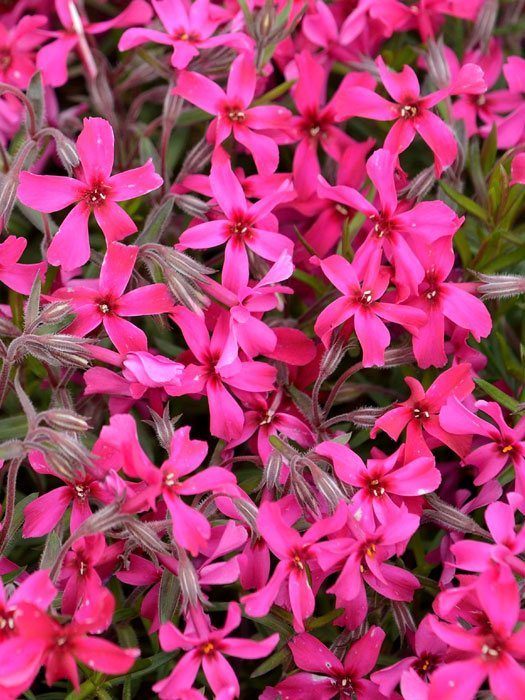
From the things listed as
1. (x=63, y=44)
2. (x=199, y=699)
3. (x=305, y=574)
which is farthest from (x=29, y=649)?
(x=63, y=44)

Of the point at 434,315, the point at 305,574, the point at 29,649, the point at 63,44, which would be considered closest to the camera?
the point at 29,649

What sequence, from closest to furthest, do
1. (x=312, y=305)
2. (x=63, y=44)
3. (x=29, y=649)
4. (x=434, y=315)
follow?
(x=29, y=649), (x=434, y=315), (x=312, y=305), (x=63, y=44)

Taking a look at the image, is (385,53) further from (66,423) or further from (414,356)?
(66,423)

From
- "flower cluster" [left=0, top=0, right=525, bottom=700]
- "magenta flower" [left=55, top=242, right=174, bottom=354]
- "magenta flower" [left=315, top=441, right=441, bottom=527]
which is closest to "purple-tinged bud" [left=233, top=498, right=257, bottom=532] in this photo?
"flower cluster" [left=0, top=0, right=525, bottom=700]

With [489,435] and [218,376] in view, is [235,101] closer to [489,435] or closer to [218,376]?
[218,376]

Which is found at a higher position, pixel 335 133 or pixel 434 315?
pixel 335 133

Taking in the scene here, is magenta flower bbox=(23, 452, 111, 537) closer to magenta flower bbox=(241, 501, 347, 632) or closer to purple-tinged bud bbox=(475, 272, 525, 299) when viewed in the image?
magenta flower bbox=(241, 501, 347, 632)

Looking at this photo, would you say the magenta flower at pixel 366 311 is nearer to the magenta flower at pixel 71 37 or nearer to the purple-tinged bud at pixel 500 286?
the purple-tinged bud at pixel 500 286

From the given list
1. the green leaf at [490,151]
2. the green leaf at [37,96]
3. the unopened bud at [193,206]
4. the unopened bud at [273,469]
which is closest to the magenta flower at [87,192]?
the unopened bud at [193,206]
